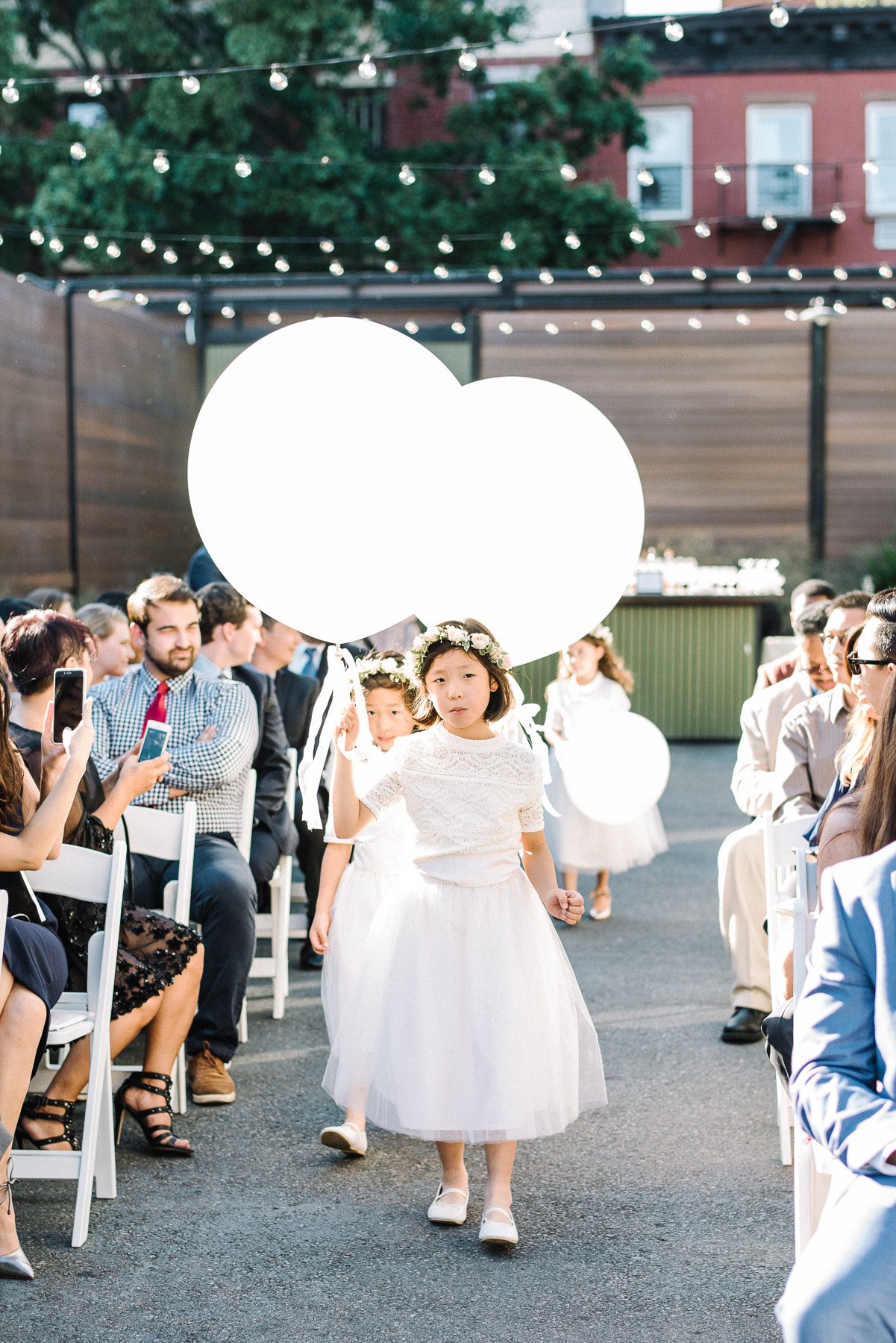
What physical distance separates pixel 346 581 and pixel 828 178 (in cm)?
2044

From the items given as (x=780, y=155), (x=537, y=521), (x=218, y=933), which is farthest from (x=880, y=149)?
(x=218, y=933)

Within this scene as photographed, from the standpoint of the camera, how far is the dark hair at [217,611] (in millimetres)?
5707

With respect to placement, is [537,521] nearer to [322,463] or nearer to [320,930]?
[322,463]

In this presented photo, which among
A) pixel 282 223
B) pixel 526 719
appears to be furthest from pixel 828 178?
pixel 526 719

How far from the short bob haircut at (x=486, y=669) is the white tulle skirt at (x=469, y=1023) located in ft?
1.51

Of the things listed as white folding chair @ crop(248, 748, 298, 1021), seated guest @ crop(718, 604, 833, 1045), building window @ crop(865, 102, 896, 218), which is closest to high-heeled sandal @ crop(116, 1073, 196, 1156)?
white folding chair @ crop(248, 748, 298, 1021)

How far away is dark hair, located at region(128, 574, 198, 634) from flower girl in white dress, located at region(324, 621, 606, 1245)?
140 centimetres

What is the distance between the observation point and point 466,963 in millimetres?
3725

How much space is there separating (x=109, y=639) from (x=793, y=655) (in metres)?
2.90

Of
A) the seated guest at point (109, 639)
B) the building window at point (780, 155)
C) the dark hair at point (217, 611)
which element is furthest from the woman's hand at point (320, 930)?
the building window at point (780, 155)

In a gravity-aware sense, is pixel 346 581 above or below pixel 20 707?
above

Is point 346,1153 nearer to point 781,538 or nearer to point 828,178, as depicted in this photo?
point 781,538

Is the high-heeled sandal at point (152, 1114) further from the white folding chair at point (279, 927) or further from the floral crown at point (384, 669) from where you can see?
the floral crown at point (384, 669)

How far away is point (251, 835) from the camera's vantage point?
5.64 metres
